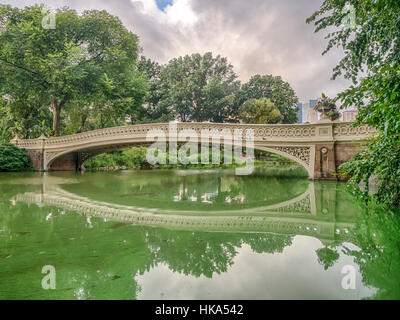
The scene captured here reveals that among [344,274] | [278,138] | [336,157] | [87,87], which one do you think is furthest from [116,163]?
[344,274]

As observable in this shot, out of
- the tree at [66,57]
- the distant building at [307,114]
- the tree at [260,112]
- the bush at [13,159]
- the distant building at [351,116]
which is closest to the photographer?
the distant building at [351,116]

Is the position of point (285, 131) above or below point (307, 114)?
below

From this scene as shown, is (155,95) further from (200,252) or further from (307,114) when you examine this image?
(200,252)

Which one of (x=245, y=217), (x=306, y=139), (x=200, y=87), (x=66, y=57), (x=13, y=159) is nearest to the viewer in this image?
(x=245, y=217)

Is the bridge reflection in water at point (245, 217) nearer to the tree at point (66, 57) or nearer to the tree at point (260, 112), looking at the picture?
the tree at point (66, 57)

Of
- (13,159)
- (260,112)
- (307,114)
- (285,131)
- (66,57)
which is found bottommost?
(13,159)

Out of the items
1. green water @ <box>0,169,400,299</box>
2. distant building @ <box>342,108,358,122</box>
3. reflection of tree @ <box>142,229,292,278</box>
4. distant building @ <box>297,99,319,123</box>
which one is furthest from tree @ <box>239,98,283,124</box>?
reflection of tree @ <box>142,229,292,278</box>

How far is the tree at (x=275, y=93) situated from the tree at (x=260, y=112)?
192 cm

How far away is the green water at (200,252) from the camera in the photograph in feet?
5.34

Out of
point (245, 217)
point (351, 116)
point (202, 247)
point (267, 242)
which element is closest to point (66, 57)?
point (245, 217)

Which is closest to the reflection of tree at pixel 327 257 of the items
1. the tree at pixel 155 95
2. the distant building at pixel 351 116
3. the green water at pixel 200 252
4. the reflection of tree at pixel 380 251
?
the green water at pixel 200 252

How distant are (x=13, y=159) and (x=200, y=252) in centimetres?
1447

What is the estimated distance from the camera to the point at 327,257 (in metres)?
2.18
